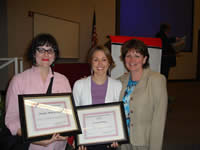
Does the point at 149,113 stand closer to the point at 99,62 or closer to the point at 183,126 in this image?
the point at 99,62

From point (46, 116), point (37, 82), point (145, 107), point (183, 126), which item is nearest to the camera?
point (46, 116)

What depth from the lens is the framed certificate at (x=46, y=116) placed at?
1.45 metres

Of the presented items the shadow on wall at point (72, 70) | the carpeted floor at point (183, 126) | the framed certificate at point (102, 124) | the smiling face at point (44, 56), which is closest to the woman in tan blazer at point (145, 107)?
the framed certificate at point (102, 124)

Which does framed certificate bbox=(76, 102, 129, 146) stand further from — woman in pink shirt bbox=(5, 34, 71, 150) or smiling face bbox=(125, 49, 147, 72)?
smiling face bbox=(125, 49, 147, 72)

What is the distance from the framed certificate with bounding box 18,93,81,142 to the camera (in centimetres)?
145

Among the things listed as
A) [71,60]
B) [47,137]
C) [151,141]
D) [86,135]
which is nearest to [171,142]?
[151,141]

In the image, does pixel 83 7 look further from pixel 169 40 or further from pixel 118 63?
pixel 118 63

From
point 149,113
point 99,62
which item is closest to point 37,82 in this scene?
point 99,62

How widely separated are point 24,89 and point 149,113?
118cm

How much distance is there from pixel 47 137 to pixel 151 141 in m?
0.99

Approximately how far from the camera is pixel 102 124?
5.65 feet

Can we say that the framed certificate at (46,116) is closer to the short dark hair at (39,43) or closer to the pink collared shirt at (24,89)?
the pink collared shirt at (24,89)

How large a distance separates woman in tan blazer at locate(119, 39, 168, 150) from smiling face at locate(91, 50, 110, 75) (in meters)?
0.27

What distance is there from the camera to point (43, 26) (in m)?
6.24
